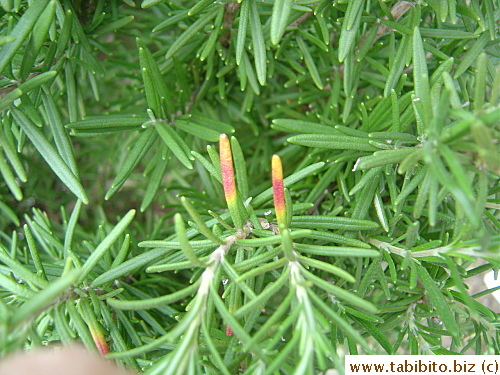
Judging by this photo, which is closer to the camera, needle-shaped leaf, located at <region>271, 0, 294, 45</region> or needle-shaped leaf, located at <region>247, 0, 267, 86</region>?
needle-shaped leaf, located at <region>271, 0, 294, 45</region>

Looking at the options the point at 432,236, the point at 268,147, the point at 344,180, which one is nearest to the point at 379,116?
the point at 344,180

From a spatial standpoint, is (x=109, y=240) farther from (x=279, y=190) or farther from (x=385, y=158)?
(x=385, y=158)

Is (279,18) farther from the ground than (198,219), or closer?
farther from the ground

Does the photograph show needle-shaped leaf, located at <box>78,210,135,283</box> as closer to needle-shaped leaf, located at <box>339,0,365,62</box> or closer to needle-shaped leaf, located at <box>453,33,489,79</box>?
needle-shaped leaf, located at <box>339,0,365,62</box>

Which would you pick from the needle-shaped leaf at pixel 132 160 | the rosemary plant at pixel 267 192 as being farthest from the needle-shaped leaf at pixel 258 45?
the needle-shaped leaf at pixel 132 160

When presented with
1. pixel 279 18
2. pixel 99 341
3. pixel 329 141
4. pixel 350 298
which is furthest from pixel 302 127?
pixel 99 341

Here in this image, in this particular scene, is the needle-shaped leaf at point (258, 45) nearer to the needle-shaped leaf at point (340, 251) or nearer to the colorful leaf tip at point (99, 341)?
the needle-shaped leaf at point (340, 251)

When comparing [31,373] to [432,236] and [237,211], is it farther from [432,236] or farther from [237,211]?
[432,236]

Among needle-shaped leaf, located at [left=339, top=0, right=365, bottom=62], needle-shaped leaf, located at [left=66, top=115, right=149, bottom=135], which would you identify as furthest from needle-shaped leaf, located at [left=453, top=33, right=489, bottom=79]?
needle-shaped leaf, located at [left=66, top=115, right=149, bottom=135]
